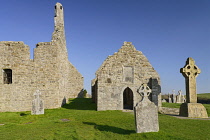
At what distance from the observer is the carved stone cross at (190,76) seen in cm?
1211

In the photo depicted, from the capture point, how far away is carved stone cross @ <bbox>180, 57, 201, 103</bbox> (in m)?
12.1

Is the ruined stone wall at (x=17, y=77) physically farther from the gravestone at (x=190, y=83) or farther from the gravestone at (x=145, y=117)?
the gravestone at (x=190, y=83)

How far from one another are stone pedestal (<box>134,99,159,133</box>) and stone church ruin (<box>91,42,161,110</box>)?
8.46 metres

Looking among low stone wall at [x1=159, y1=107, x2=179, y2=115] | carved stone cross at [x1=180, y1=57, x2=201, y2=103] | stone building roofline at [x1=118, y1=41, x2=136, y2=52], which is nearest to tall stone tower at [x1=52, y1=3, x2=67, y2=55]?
stone building roofline at [x1=118, y1=41, x2=136, y2=52]

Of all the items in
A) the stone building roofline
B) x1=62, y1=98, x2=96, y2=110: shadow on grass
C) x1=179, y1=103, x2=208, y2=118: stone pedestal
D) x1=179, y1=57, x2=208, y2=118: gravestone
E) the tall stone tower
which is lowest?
x1=62, y1=98, x2=96, y2=110: shadow on grass

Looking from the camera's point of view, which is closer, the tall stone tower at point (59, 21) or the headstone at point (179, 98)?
the tall stone tower at point (59, 21)

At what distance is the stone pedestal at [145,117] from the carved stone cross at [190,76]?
19.5 feet

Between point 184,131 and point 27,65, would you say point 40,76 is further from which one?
point 184,131

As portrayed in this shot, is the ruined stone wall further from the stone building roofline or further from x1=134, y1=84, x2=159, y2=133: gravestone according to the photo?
x1=134, y1=84, x2=159, y2=133: gravestone

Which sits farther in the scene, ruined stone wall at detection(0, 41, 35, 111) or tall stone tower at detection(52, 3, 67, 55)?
tall stone tower at detection(52, 3, 67, 55)

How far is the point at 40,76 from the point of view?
1741cm

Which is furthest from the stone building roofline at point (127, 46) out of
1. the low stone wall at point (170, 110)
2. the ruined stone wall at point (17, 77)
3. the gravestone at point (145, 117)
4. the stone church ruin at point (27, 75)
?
the gravestone at point (145, 117)

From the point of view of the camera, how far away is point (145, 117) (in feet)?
24.0

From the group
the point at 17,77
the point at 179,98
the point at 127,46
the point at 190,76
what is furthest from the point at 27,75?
the point at 179,98
